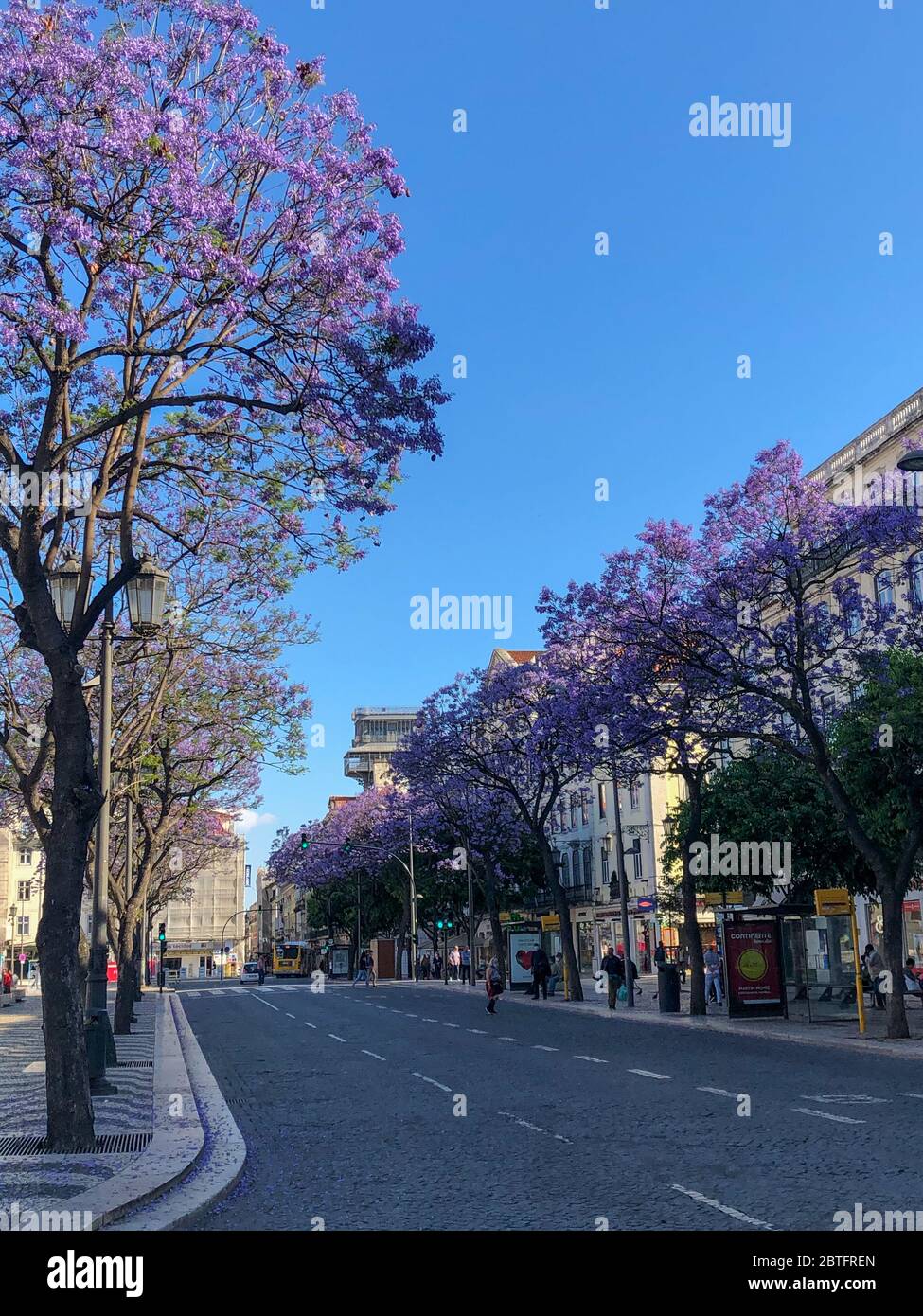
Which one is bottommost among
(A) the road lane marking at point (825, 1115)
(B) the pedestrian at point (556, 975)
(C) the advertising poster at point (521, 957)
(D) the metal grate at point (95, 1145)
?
(B) the pedestrian at point (556, 975)

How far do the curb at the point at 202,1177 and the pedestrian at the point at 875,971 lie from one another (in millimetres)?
17531

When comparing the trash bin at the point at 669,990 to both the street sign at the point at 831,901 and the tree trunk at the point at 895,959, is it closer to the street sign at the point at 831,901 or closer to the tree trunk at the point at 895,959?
the street sign at the point at 831,901

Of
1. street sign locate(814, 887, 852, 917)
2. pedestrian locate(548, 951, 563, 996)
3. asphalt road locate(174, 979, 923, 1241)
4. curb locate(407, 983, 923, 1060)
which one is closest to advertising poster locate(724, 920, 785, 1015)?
curb locate(407, 983, 923, 1060)

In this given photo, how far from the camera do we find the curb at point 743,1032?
20156mm

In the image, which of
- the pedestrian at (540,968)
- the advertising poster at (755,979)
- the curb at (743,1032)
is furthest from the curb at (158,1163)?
the pedestrian at (540,968)

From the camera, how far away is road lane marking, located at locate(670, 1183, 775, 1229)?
7480mm

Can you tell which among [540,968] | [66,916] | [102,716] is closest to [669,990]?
[540,968]

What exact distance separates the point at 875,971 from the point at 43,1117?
21.0 metres

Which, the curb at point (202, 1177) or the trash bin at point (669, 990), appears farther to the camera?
the trash bin at point (669, 990)

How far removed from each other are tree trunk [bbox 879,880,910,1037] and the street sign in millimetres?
1604

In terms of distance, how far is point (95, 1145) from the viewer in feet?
35.6

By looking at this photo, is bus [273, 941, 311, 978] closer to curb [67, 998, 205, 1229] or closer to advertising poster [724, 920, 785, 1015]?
advertising poster [724, 920, 785, 1015]
